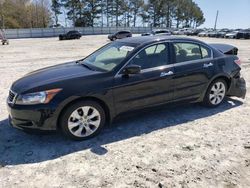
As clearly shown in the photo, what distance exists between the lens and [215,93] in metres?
5.38

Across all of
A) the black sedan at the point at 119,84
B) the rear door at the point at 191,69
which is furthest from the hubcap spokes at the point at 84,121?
the rear door at the point at 191,69

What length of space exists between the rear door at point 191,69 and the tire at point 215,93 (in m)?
0.23

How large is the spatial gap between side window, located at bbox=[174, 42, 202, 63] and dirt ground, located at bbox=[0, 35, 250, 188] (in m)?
1.15

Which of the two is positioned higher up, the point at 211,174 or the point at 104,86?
the point at 104,86

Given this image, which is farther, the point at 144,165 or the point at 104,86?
the point at 104,86

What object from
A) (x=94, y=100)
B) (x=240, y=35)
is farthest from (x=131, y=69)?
(x=240, y=35)

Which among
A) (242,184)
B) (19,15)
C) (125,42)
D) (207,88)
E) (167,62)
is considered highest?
(19,15)

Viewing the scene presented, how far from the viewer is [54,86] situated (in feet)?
12.5

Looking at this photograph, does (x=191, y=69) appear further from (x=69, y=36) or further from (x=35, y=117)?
(x=69, y=36)

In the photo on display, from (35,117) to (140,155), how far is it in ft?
5.30

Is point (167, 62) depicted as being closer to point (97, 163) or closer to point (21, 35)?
point (97, 163)

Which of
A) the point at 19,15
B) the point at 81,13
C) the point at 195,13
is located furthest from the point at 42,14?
the point at 195,13

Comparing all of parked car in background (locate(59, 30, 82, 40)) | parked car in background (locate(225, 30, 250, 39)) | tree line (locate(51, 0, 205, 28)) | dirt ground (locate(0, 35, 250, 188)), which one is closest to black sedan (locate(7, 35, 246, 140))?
dirt ground (locate(0, 35, 250, 188))

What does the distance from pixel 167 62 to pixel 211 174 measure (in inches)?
→ 86.2
